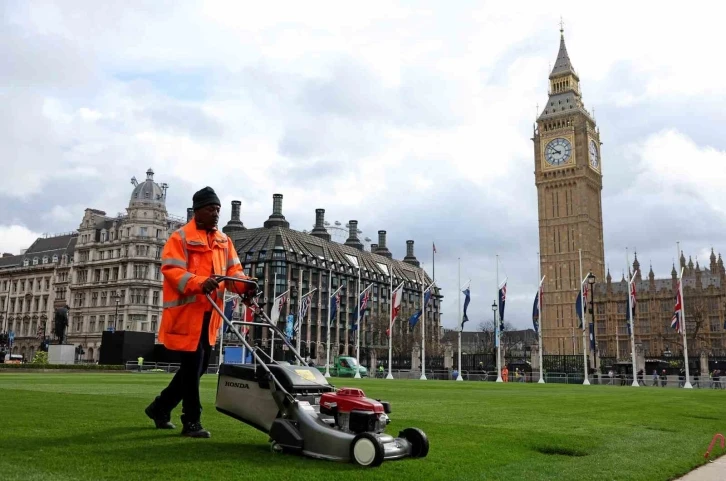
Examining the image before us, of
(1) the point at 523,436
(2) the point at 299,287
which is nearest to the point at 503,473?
(1) the point at 523,436

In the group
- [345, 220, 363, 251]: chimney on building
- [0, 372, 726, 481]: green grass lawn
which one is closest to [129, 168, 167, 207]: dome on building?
[345, 220, 363, 251]: chimney on building

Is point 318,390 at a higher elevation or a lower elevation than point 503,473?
higher

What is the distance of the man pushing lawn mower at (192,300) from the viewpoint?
261 inches

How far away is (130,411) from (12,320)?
106912mm

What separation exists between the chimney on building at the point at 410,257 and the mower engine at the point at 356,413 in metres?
126

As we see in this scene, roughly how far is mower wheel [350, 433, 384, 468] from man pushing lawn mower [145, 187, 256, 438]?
198 cm

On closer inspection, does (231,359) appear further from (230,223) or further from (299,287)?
(230,223)

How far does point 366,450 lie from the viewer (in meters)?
5.50

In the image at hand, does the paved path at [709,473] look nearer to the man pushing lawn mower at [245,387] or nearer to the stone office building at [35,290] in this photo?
the man pushing lawn mower at [245,387]

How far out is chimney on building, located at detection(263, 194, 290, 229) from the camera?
101250mm

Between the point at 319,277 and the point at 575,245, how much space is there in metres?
41.9

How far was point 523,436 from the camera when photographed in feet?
26.9

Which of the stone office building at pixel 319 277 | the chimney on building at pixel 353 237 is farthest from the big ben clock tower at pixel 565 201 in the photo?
the chimney on building at pixel 353 237

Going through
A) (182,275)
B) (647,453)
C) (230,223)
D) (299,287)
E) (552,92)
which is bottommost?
(647,453)
